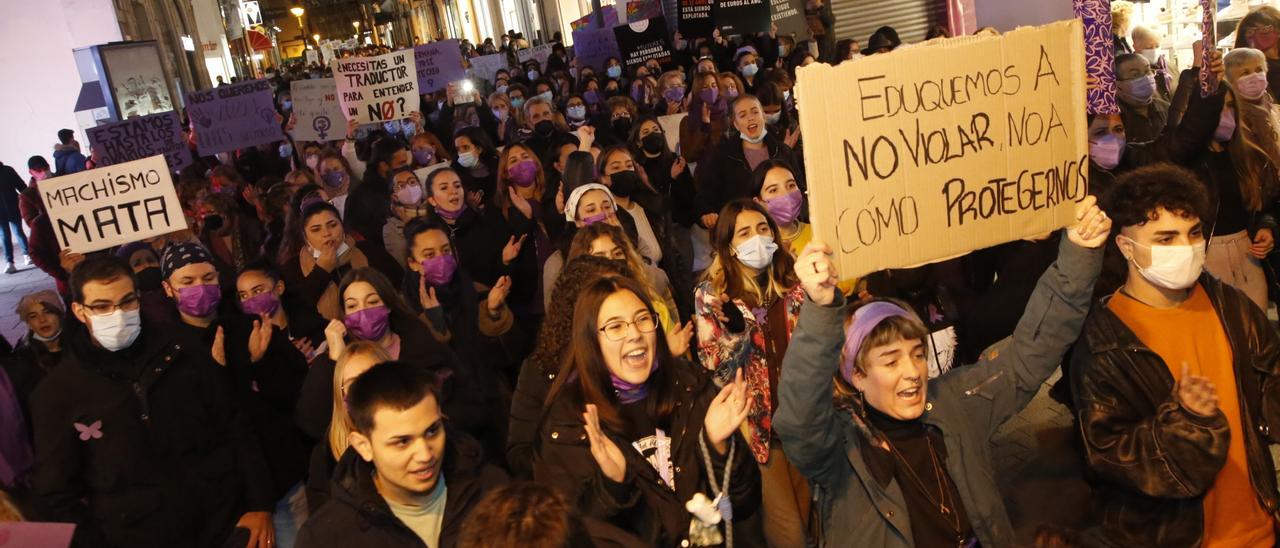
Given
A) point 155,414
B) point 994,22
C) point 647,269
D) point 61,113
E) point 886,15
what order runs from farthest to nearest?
point 61,113 → point 886,15 → point 994,22 → point 647,269 → point 155,414

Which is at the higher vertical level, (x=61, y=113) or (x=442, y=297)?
(x=61, y=113)

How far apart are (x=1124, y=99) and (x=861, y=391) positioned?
4.79 m

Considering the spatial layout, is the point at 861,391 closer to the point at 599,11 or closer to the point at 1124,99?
the point at 1124,99

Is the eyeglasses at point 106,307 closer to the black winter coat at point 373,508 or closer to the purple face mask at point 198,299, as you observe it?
the purple face mask at point 198,299

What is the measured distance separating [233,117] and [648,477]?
429 inches

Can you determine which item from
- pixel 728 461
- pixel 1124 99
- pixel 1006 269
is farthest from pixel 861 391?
pixel 1124 99

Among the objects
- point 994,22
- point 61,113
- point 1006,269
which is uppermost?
point 61,113

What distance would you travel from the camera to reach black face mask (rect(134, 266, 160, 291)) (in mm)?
6332

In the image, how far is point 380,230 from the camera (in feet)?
25.6

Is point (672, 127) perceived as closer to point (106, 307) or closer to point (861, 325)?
point (106, 307)

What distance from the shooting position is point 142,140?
11.4 metres

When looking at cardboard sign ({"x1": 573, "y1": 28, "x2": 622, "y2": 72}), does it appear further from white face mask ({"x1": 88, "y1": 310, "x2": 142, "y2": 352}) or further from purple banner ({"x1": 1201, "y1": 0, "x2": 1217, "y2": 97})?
white face mask ({"x1": 88, "y1": 310, "x2": 142, "y2": 352})

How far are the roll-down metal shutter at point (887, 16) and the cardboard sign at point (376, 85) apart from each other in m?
10.6

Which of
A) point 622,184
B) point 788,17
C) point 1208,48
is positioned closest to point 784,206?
point 622,184
